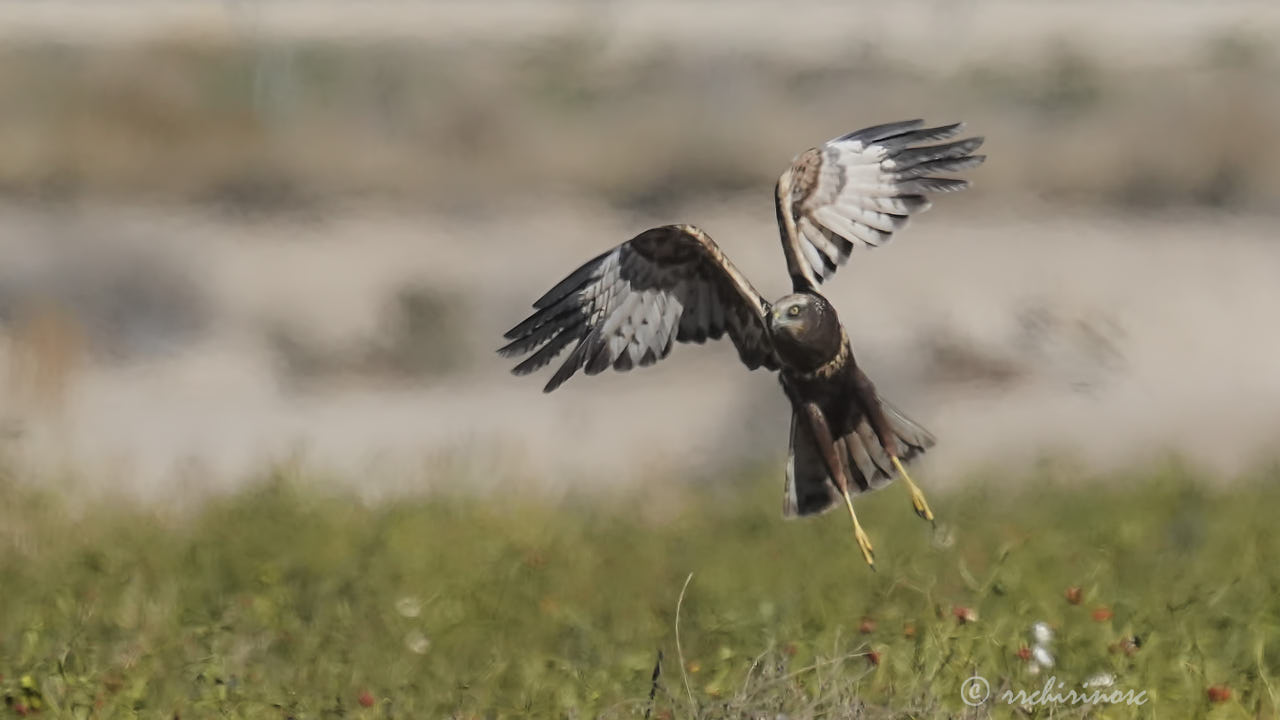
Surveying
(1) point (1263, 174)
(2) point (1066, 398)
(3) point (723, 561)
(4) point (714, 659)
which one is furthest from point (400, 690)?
(1) point (1263, 174)

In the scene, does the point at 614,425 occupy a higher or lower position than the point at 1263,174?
lower

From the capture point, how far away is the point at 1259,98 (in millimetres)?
9977

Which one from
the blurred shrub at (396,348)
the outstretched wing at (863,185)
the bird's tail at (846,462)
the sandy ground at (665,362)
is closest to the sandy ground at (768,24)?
the sandy ground at (665,362)

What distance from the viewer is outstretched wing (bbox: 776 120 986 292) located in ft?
17.6

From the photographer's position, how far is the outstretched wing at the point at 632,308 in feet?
17.3

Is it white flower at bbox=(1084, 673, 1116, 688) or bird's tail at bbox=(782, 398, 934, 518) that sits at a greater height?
bird's tail at bbox=(782, 398, 934, 518)

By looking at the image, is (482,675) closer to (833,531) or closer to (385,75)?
(833,531)

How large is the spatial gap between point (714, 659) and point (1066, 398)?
3.77 m

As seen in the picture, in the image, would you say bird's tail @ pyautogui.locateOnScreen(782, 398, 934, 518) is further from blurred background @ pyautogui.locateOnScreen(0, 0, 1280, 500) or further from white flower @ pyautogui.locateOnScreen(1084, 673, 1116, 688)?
blurred background @ pyautogui.locateOnScreen(0, 0, 1280, 500)

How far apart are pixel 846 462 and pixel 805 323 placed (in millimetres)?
556

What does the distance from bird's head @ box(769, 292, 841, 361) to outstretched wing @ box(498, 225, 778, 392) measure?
0.90 ft

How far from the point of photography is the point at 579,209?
9469 mm

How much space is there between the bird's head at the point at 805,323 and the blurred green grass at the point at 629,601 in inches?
27.4

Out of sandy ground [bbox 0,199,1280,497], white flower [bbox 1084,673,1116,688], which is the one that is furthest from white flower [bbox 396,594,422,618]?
white flower [bbox 1084,673,1116,688]
